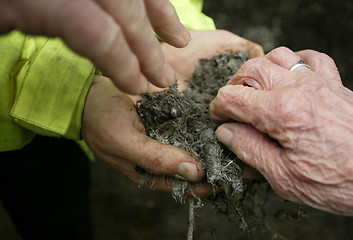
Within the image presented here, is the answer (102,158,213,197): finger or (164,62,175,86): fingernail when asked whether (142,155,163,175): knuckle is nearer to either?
(102,158,213,197): finger

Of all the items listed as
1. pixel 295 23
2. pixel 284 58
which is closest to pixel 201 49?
pixel 284 58

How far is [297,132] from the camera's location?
0.91 meters

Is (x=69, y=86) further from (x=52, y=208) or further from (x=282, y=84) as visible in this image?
(x=52, y=208)

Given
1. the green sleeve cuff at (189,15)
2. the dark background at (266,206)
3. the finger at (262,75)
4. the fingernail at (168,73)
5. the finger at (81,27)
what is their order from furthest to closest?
the dark background at (266,206)
the green sleeve cuff at (189,15)
the finger at (262,75)
the fingernail at (168,73)
the finger at (81,27)

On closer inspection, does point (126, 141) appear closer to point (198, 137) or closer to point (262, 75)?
point (198, 137)

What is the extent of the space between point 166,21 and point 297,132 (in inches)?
20.2

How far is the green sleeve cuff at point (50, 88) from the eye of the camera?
1.09 meters

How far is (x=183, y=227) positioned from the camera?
95.3 inches

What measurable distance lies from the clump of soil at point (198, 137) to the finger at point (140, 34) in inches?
12.9

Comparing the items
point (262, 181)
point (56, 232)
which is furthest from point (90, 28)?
point (56, 232)

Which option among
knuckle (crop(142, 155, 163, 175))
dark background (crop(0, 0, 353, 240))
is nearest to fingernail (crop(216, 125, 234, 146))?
knuckle (crop(142, 155, 163, 175))

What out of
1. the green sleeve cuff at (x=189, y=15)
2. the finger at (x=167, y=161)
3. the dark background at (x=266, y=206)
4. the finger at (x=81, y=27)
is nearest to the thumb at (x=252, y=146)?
the finger at (x=167, y=161)

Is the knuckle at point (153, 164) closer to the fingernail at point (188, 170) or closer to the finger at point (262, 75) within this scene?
the fingernail at point (188, 170)

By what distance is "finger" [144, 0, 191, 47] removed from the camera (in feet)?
2.88
